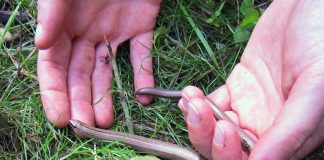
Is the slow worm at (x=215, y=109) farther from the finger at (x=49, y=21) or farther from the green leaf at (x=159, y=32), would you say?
the finger at (x=49, y=21)

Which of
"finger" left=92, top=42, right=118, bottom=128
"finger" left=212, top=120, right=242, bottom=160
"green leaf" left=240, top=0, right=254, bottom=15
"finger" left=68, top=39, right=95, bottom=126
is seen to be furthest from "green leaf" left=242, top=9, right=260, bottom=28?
"finger" left=212, top=120, right=242, bottom=160

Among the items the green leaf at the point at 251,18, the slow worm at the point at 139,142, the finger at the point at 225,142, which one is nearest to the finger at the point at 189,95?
the finger at the point at 225,142

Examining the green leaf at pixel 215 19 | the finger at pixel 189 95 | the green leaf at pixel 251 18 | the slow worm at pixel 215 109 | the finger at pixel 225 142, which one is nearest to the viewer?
the finger at pixel 225 142

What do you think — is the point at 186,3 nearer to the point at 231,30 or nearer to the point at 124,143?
the point at 231,30

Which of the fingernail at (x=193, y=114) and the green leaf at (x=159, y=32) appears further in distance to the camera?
the green leaf at (x=159, y=32)

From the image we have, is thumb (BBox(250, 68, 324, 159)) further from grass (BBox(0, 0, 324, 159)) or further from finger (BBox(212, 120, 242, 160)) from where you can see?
grass (BBox(0, 0, 324, 159))

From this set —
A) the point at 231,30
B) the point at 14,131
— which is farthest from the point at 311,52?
the point at 14,131

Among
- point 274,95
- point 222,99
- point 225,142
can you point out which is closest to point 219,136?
point 225,142
